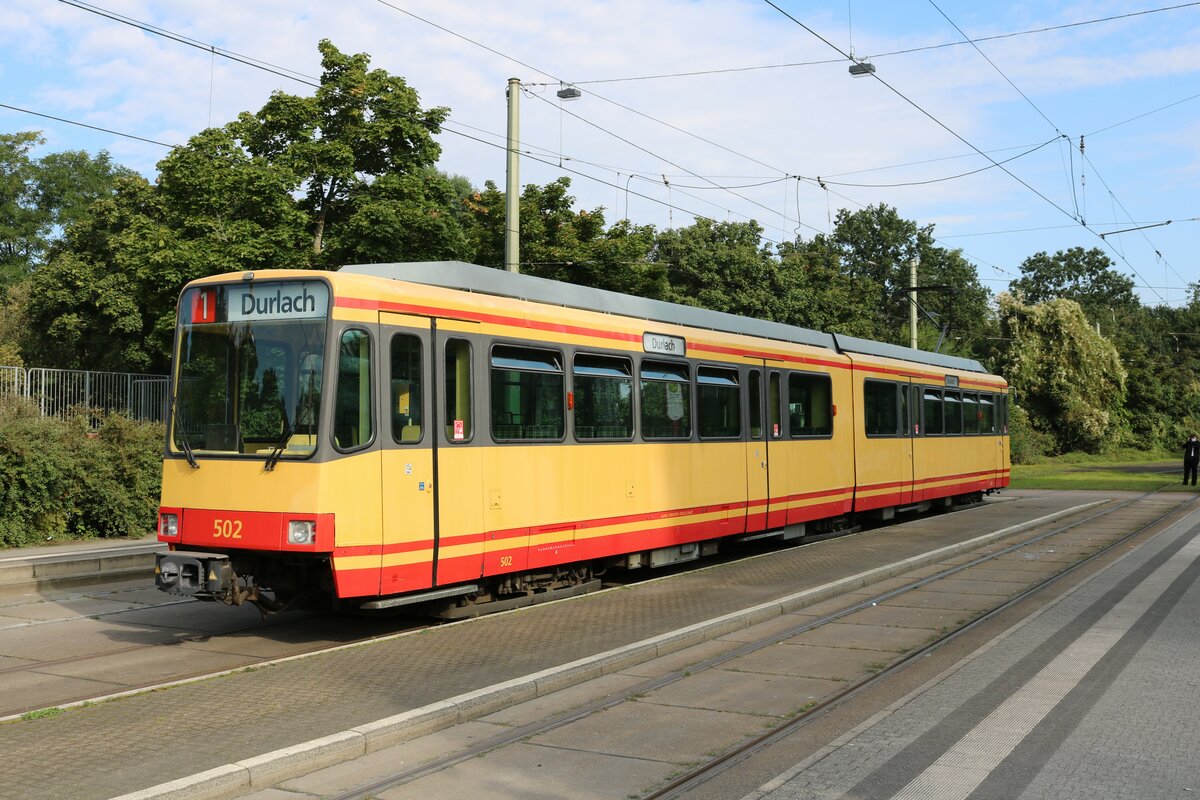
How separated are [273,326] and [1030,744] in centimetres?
672

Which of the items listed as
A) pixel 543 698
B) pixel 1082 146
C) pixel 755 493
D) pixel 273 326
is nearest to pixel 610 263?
pixel 1082 146

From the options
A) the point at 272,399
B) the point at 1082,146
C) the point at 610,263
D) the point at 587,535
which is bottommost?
the point at 587,535

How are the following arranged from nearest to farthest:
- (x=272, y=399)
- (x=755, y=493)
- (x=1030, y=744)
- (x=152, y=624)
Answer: (x=1030, y=744)
(x=272, y=399)
(x=152, y=624)
(x=755, y=493)

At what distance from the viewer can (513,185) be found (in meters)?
17.2

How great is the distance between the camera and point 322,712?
6906mm

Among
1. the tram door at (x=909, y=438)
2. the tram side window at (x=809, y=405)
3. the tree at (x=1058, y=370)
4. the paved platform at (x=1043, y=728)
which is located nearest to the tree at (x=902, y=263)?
the tree at (x=1058, y=370)

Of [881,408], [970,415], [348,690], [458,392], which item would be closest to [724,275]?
[970,415]

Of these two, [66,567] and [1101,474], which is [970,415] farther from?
[1101,474]

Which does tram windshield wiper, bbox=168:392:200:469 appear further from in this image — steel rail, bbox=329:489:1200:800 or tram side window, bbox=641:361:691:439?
tram side window, bbox=641:361:691:439

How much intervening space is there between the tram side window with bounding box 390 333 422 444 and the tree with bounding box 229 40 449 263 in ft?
49.6

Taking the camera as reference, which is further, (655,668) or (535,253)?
(535,253)

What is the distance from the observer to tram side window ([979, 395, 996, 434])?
2533cm

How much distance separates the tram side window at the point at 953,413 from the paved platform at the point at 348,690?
37.9ft

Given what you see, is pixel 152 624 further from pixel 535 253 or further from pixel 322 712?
pixel 535 253
